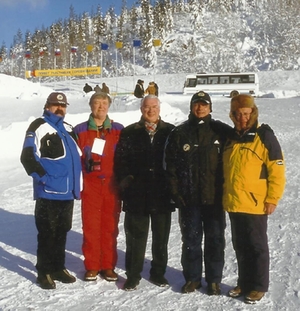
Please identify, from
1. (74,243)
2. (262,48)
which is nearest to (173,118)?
(74,243)

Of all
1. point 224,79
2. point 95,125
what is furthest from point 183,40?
point 95,125

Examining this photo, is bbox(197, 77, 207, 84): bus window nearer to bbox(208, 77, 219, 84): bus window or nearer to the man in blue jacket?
bbox(208, 77, 219, 84): bus window

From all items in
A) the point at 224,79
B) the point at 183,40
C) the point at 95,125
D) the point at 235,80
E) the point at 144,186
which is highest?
the point at 183,40

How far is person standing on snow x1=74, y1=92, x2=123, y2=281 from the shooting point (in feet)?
12.5

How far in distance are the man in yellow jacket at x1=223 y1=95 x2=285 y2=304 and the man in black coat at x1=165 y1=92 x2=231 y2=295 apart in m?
0.11

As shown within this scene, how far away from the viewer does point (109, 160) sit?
383cm

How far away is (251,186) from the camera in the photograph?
329 centimetres

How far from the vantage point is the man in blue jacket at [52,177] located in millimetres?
3629

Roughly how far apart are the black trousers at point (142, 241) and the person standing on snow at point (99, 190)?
0.20 m

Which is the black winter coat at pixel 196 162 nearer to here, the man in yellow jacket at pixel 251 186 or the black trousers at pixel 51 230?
the man in yellow jacket at pixel 251 186

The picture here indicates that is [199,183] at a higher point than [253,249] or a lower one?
higher

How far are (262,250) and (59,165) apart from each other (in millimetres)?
1802

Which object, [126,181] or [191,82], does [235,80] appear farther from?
[126,181]

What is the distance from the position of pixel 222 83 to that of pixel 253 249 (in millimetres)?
29278
